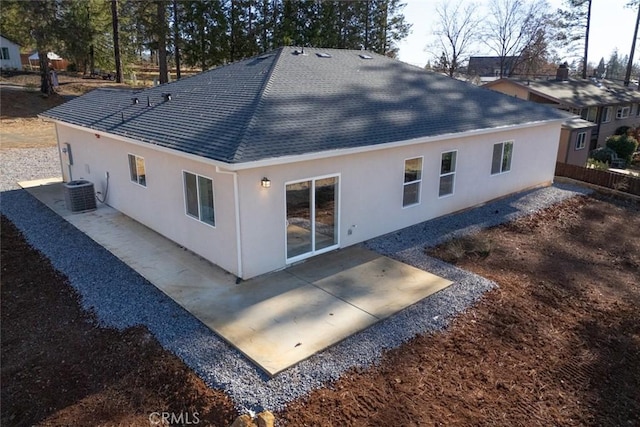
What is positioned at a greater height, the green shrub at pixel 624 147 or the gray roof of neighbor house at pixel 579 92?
the gray roof of neighbor house at pixel 579 92

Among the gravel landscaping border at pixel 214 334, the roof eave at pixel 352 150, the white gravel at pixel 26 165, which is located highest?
the roof eave at pixel 352 150

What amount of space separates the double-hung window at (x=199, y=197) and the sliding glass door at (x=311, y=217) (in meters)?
1.54

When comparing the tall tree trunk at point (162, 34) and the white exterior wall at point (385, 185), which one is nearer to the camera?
the white exterior wall at point (385, 185)

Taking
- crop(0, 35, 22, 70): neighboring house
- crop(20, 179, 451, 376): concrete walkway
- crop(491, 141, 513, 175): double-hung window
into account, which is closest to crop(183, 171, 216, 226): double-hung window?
crop(20, 179, 451, 376): concrete walkway

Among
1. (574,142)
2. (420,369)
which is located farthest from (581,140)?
(420,369)

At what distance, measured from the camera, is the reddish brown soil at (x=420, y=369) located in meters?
5.10

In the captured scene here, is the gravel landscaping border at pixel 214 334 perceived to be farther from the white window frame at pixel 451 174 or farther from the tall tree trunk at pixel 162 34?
the tall tree trunk at pixel 162 34

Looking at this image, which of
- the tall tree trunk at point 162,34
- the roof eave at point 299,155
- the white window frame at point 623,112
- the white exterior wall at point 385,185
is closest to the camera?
the roof eave at point 299,155

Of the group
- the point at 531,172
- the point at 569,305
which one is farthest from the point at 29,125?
the point at 569,305

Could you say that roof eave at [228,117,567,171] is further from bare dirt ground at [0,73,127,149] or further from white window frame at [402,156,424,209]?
bare dirt ground at [0,73,127,149]

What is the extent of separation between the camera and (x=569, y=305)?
7730 mm

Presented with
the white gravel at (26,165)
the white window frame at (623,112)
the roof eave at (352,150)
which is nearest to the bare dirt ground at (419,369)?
the roof eave at (352,150)

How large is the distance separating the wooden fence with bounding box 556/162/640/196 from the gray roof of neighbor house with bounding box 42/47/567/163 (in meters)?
2.81

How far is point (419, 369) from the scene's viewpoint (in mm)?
5852
